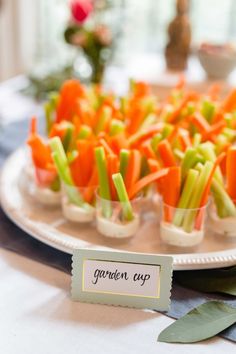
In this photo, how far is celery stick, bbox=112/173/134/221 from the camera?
79cm

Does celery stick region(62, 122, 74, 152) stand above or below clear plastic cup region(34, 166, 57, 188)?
above

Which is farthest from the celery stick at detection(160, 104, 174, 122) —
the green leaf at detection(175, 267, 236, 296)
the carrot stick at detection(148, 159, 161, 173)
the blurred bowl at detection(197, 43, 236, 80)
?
the blurred bowl at detection(197, 43, 236, 80)

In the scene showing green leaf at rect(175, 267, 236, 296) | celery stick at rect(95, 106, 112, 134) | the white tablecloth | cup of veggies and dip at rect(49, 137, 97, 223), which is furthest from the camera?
celery stick at rect(95, 106, 112, 134)

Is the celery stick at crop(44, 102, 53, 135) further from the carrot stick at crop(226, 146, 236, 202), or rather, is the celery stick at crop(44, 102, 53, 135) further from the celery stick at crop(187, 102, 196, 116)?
the carrot stick at crop(226, 146, 236, 202)

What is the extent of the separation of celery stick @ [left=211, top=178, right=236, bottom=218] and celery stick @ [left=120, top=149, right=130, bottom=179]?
14 cm

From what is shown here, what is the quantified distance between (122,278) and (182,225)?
15 cm

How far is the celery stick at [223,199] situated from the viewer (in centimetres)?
84

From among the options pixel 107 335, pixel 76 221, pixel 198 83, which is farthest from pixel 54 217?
pixel 198 83

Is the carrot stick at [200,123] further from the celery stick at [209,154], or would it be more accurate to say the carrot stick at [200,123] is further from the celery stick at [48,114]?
the celery stick at [48,114]

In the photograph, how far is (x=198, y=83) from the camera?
64.1 inches

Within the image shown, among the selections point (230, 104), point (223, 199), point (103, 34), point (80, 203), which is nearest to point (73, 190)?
point (80, 203)

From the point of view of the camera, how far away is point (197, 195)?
0.81 m

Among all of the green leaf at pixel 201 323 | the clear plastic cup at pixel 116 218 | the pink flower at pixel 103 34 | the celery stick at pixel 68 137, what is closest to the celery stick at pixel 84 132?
the celery stick at pixel 68 137

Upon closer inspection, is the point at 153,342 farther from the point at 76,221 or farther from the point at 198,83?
the point at 198,83
